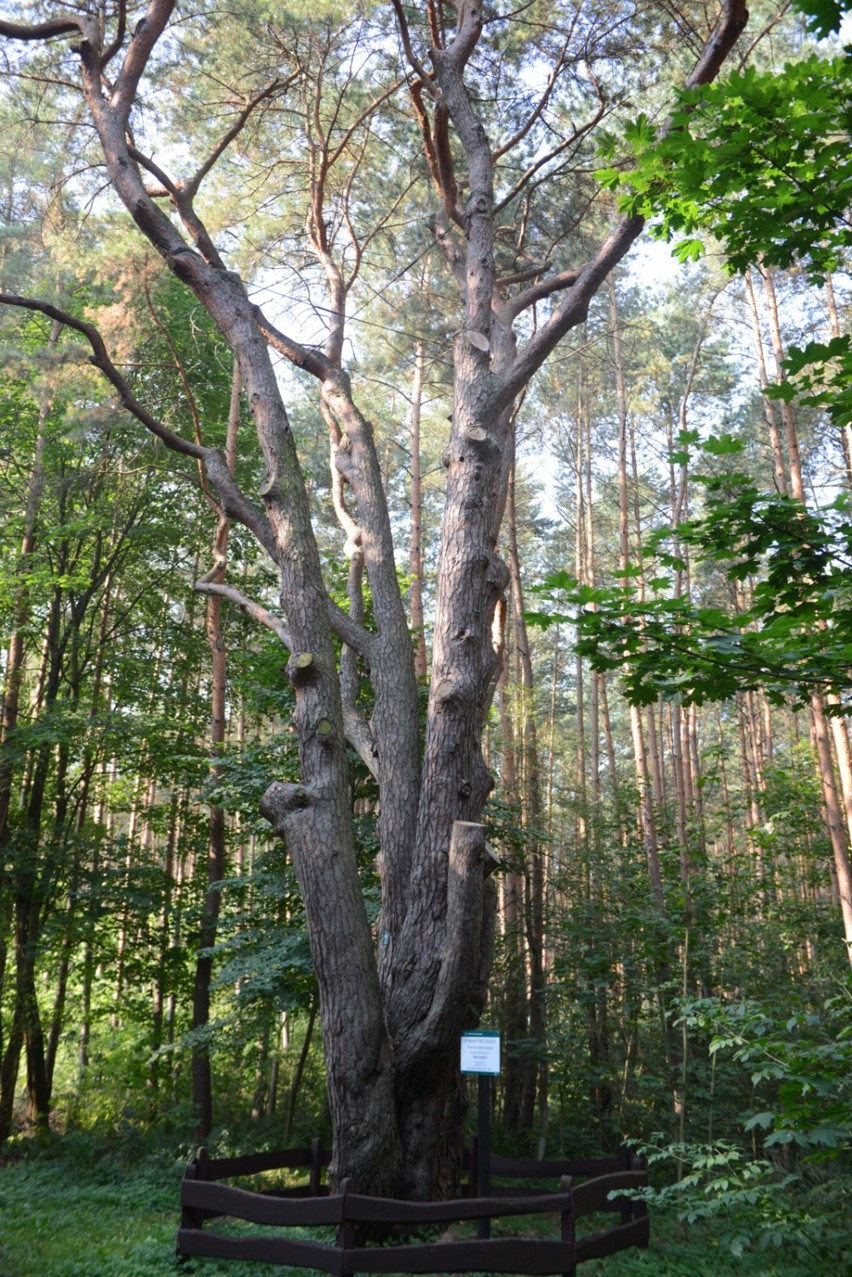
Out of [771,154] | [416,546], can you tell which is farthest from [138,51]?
[416,546]

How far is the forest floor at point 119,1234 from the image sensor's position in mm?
5102

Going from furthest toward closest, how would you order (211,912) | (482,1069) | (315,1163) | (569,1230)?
(211,912) < (315,1163) < (482,1069) < (569,1230)

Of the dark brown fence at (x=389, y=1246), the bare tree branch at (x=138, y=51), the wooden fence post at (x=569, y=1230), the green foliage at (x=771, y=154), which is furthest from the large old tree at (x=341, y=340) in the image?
the green foliage at (x=771, y=154)

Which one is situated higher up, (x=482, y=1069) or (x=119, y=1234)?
(x=482, y=1069)

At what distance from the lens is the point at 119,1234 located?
630cm

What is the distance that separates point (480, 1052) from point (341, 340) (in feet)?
19.9

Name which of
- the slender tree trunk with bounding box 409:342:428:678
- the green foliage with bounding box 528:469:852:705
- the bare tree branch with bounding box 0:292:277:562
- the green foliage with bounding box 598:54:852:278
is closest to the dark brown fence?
the green foliage with bounding box 528:469:852:705

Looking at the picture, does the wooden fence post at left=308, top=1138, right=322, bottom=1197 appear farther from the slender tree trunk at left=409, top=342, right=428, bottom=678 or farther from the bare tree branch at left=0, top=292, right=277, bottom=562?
the slender tree trunk at left=409, top=342, right=428, bottom=678

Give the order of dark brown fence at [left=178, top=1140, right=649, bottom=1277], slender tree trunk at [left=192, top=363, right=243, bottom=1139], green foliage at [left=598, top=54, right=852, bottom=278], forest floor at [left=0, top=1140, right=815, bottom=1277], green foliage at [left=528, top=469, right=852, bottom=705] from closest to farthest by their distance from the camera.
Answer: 1. green foliage at [left=598, top=54, right=852, bottom=278]
2. green foliage at [left=528, top=469, right=852, bottom=705]
3. dark brown fence at [left=178, top=1140, right=649, bottom=1277]
4. forest floor at [left=0, top=1140, right=815, bottom=1277]
5. slender tree trunk at [left=192, top=363, right=243, bottom=1139]

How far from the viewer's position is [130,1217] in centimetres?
717

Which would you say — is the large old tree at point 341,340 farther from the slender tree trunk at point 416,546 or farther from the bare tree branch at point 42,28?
the slender tree trunk at point 416,546

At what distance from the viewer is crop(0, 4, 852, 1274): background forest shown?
421 centimetres

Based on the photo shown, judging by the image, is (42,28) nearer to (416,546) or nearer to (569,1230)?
(569,1230)

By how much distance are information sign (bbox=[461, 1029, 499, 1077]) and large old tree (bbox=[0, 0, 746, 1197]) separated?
19cm
